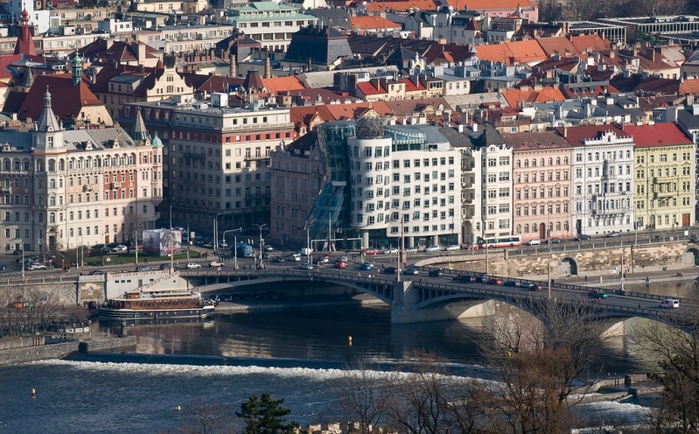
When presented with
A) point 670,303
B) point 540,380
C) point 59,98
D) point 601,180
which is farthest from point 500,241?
point 540,380

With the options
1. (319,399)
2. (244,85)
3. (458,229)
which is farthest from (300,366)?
(244,85)

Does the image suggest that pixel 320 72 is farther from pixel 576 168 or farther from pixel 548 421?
pixel 548 421

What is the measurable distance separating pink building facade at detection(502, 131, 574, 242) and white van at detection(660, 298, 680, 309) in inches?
893

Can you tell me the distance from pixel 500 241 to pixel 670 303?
74.5 feet

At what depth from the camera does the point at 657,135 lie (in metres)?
155

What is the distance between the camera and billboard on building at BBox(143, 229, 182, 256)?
472 ft

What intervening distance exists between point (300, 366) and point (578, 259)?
2800 centimetres

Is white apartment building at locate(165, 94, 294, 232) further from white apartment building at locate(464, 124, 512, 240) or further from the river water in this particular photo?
the river water

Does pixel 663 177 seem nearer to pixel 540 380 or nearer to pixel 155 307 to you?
pixel 155 307

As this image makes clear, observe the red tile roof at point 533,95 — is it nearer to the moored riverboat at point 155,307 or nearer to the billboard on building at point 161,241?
the billboard on building at point 161,241

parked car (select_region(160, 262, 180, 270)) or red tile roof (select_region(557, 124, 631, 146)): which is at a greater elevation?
red tile roof (select_region(557, 124, 631, 146))

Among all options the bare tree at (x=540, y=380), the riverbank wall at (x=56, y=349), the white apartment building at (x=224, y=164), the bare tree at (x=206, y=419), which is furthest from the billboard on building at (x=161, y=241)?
the bare tree at (x=540, y=380)

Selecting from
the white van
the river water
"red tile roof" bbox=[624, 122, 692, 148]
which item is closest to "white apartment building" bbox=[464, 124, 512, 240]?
"red tile roof" bbox=[624, 122, 692, 148]

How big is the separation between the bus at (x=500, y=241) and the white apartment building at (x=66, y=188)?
16453mm
